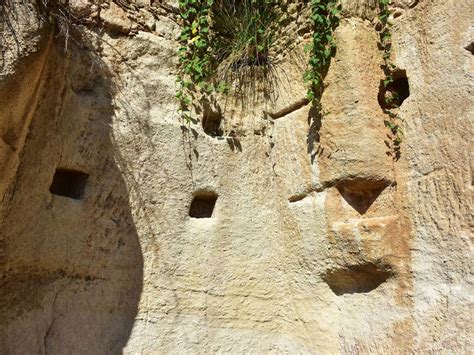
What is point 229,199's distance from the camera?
375cm

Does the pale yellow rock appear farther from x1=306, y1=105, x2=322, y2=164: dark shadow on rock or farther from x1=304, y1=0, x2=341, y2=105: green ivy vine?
x1=306, y1=105, x2=322, y2=164: dark shadow on rock

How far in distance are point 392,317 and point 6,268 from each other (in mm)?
2120

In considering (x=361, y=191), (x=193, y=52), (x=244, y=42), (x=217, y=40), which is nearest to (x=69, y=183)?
(x=193, y=52)

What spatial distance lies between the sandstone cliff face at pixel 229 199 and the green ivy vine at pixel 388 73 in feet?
0.16

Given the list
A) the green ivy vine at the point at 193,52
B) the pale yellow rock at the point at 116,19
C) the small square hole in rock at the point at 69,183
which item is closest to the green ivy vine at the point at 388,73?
the green ivy vine at the point at 193,52

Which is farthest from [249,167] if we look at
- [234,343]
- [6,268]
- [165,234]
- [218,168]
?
[6,268]

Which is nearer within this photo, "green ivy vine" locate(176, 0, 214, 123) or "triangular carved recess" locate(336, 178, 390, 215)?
"triangular carved recess" locate(336, 178, 390, 215)

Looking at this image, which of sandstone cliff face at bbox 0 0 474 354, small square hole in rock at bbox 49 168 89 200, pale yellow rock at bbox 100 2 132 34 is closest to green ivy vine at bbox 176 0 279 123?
sandstone cliff face at bbox 0 0 474 354

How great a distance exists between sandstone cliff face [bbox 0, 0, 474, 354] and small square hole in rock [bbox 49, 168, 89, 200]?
0.01 m

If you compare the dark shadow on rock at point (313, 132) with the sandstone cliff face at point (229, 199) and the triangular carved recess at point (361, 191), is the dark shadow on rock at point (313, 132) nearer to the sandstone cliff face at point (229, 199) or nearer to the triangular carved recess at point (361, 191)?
the sandstone cliff face at point (229, 199)

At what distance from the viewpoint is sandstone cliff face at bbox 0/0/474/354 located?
301 centimetres

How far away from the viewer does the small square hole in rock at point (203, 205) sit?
3734 mm

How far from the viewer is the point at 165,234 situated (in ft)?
11.6

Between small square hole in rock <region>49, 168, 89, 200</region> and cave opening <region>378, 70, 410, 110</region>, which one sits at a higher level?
cave opening <region>378, 70, 410, 110</region>
